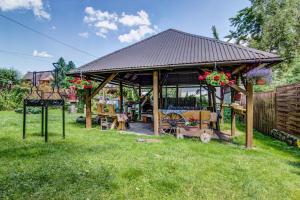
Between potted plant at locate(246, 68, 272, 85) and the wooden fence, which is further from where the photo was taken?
the wooden fence

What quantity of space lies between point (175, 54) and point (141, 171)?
15.0 feet

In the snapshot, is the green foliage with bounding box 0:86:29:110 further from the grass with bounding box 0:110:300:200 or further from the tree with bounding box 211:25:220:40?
the tree with bounding box 211:25:220:40

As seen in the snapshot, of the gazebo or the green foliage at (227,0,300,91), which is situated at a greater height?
the green foliage at (227,0,300,91)

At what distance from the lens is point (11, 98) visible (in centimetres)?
1617

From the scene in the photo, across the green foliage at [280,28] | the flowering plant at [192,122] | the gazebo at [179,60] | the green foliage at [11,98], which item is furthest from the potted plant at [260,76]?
the green foliage at [11,98]

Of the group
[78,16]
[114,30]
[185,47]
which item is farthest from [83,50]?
[185,47]

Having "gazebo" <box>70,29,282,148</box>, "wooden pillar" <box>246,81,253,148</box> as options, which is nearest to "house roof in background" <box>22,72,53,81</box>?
"gazebo" <box>70,29,282,148</box>

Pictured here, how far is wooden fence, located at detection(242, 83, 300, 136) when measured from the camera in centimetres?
590

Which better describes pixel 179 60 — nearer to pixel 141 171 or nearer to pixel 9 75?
pixel 141 171

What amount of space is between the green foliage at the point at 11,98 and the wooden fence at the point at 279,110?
15.7 m

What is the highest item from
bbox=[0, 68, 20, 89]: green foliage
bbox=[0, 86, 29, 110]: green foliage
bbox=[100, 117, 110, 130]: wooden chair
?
bbox=[0, 68, 20, 89]: green foliage

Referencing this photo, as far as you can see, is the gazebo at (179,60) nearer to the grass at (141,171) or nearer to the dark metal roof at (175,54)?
the dark metal roof at (175,54)

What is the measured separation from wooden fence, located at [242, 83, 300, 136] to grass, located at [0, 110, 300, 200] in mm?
1144

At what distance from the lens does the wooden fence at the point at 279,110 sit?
232 inches
